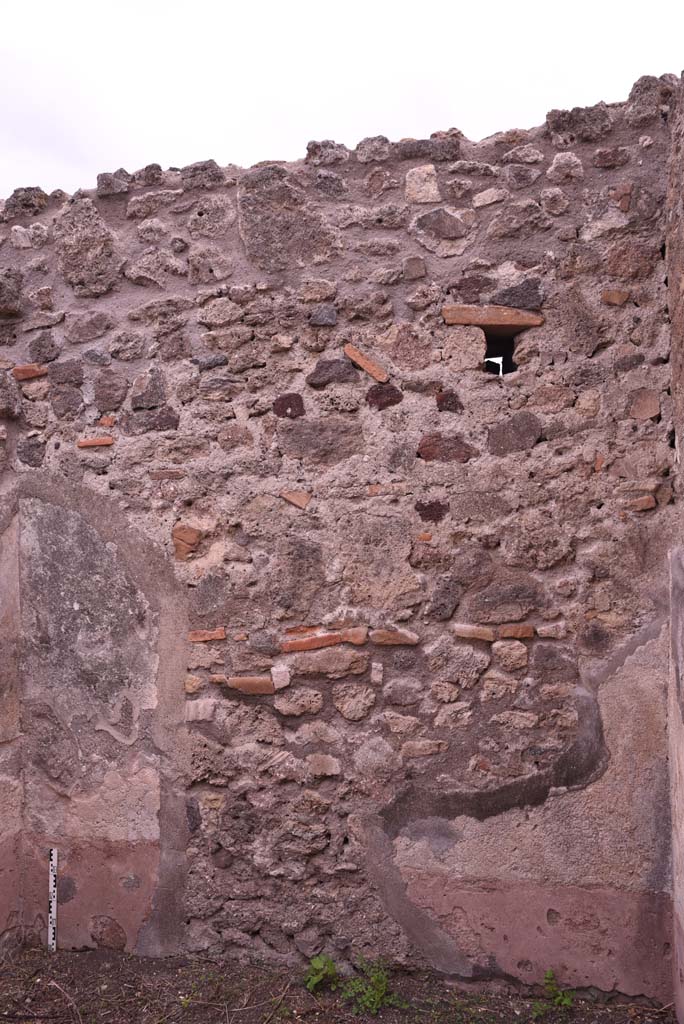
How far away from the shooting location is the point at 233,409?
9.31 ft

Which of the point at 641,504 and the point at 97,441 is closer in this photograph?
the point at 641,504

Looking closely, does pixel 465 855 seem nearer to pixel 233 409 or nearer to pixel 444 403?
pixel 444 403

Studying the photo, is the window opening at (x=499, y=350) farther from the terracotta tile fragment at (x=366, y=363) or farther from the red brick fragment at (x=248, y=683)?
the red brick fragment at (x=248, y=683)

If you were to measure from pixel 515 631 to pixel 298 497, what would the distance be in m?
0.84

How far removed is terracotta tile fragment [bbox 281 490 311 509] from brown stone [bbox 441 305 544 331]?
0.75m

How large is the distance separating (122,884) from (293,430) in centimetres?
166

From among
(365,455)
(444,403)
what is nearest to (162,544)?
(365,455)

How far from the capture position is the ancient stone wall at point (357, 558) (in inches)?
99.3

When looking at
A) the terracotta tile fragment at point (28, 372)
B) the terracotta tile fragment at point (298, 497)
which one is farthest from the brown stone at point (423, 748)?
the terracotta tile fragment at point (28, 372)

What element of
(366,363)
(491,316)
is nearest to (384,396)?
(366,363)

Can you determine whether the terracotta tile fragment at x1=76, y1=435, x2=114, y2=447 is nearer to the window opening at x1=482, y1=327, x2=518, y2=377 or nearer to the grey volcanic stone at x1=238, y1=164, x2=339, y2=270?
the grey volcanic stone at x1=238, y1=164, x2=339, y2=270

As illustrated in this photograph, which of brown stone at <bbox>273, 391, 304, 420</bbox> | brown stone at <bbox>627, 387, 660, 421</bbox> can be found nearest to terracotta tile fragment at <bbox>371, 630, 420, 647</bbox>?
brown stone at <bbox>273, 391, 304, 420</bbox>

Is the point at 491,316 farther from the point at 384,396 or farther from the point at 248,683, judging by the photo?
the point at 248,683

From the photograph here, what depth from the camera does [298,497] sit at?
2758 mm
